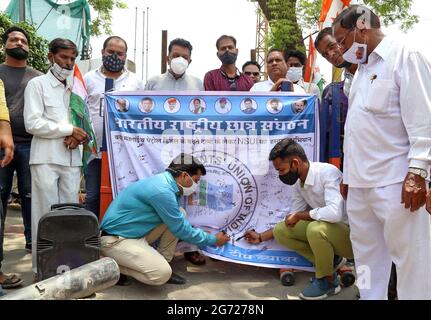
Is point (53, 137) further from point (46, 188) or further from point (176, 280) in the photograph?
point (176, 280)

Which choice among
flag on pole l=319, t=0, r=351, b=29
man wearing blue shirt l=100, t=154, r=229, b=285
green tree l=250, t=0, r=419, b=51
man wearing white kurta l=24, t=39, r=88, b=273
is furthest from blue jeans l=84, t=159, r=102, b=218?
green tree l=250, t=0, r=419, b=51

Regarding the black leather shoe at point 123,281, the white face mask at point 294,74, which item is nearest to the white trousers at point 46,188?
the black leather shoe at point 123,281

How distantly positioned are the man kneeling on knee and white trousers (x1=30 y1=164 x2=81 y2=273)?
1.58 m

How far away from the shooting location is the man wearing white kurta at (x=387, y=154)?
219 cm

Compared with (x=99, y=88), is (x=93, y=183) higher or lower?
lower

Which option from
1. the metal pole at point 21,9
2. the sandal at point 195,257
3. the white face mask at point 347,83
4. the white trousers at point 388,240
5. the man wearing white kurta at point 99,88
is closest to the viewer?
the white trousers at point 388,240

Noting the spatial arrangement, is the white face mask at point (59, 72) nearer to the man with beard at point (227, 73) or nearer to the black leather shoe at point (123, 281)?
the man with beard at point (227, 73)

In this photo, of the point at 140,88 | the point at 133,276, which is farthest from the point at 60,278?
the point at 140,88

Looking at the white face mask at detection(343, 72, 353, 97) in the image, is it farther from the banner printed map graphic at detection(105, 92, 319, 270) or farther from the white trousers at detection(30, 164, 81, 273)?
the white trousers at detection(30, 164, 81, 273)

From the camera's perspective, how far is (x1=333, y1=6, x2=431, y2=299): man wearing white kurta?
7.17ft

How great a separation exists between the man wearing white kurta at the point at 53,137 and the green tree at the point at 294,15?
25.3 ft

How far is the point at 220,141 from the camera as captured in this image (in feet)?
12.4

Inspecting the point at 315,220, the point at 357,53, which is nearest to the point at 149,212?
the point at 315,220

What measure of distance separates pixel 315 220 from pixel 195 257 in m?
1.19
